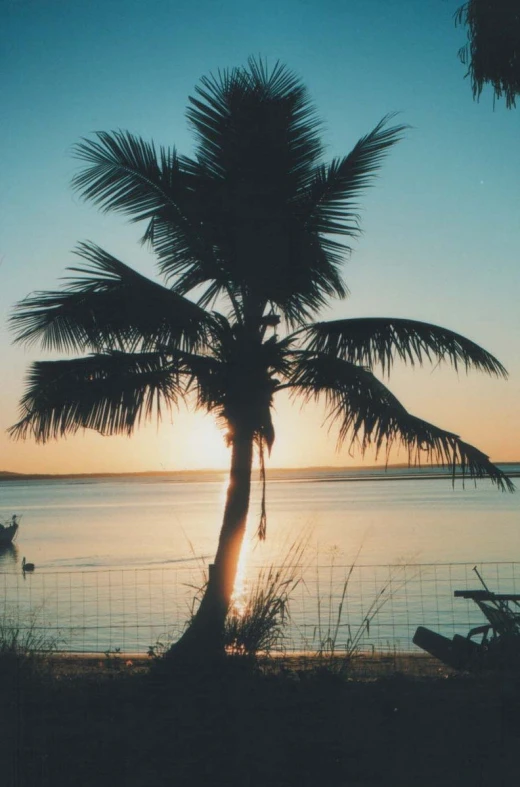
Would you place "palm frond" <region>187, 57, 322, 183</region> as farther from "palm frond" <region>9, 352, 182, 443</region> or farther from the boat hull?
the boat hull

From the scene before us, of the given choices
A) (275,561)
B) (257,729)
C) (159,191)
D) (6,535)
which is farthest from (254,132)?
(6,535)

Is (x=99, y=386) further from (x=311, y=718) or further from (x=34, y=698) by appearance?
(x=311, y=718)

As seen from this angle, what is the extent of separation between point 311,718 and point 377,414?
11.6ft

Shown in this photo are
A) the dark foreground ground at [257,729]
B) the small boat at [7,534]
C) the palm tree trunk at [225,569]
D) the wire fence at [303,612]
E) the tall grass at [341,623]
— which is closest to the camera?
the dark foreground ground at [257,729]

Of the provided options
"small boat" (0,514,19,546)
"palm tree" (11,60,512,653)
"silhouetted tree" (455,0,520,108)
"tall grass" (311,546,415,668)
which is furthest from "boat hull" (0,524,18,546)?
"silhouetted tree" (455,0,520,108)

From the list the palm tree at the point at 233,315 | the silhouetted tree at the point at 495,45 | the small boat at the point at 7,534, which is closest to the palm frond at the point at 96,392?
the palm tree at the point at 233,315

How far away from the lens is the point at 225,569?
31.1ft

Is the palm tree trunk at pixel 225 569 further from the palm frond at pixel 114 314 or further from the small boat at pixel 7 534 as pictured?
the small boat at pixel 7 534

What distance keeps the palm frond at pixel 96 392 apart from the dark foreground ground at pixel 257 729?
2.61m

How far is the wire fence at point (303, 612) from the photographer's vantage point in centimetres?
1330

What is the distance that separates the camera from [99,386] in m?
9.46

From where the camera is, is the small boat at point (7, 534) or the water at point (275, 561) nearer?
the water at point (275, 561)

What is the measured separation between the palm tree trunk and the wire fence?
1558 millimetres

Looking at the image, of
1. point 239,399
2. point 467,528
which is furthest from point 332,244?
point 467,528
